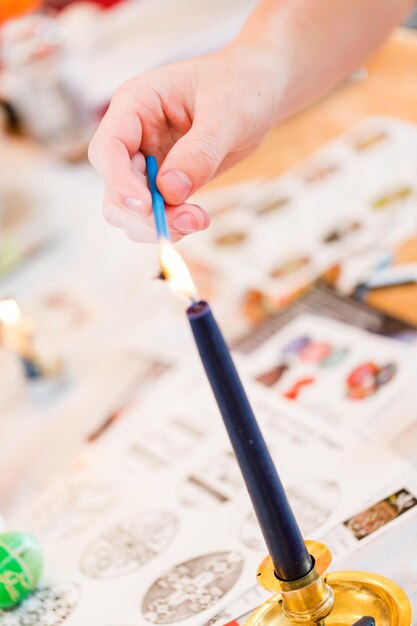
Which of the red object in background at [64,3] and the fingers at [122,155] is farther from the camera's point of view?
the red object in background at [64,3]

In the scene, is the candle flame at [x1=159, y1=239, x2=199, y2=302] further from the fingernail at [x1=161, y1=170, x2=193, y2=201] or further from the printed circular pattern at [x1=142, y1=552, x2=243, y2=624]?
the printed circular pattern at [x1=142, y1=552, x2=243, y2=624]

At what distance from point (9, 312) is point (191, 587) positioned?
42 centimetres

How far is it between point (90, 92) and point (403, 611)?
121 cm

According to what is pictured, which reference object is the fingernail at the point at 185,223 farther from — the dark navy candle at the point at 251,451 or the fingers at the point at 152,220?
the dark navy candle at the point at 251,451

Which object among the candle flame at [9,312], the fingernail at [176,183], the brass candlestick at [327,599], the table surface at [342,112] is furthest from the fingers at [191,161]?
the table surface at [342,112]

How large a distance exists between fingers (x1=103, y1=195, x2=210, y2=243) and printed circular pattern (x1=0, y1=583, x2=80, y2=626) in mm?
286

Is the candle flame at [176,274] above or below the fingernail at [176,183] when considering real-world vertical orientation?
above

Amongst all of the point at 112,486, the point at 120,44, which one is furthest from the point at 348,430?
the point at 120,44

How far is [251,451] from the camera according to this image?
0.44 m

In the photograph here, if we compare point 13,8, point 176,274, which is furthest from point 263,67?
point 13,8

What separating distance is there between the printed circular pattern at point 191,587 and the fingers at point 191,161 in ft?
0.91

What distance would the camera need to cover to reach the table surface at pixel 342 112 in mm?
1204

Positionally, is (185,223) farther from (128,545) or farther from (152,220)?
(128,545)

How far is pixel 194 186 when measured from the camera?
60cm
